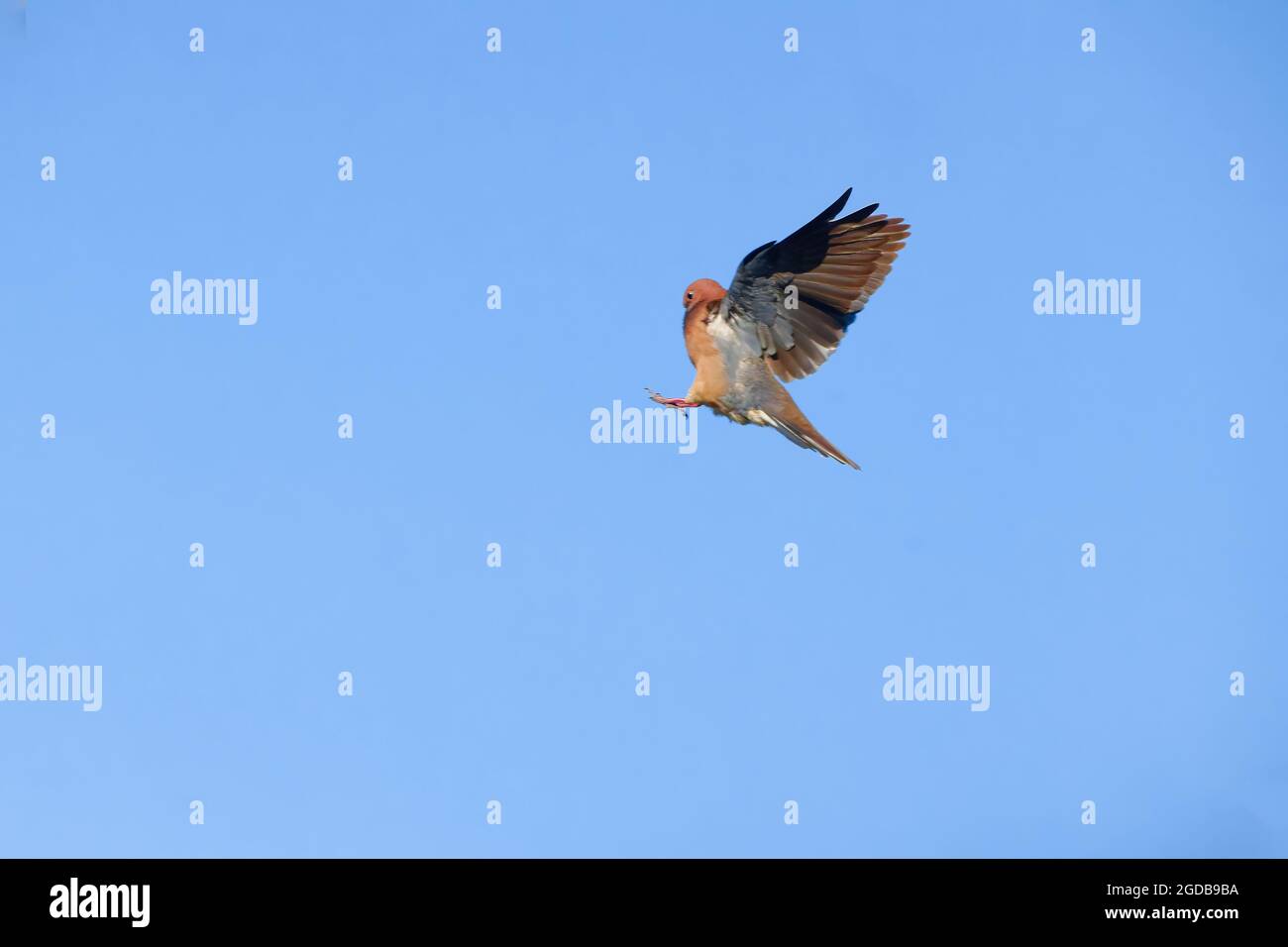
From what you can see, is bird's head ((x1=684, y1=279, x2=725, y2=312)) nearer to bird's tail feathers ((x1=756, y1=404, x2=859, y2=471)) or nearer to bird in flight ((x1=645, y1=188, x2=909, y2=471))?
bird in flight ((x1=645, y1=188, x2=909, y2=471))

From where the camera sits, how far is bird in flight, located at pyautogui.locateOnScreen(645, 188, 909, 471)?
14656mm

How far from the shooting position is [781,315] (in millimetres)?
15062

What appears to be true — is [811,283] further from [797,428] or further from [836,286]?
[797,428]

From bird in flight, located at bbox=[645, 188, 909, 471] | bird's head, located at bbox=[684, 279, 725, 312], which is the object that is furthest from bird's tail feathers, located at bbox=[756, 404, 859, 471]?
bird's head, located at bbox=[684, 279, 725, 312]

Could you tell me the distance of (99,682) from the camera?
20328 mm

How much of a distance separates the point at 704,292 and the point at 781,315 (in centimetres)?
75

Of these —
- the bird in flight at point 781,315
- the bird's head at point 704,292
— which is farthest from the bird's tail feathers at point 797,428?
the bird's head at point 704,292

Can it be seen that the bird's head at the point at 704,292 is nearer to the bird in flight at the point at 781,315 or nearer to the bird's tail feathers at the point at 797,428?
the bird in flight at the point at 781,315

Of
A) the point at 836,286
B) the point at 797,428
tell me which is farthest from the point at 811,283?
the point at 797,428

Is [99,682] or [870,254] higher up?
[870,254]

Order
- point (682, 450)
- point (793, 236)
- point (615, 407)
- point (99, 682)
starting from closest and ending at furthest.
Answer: point (793, 236) < point (682, 450) < point (615, 407) < point (99, 682)
